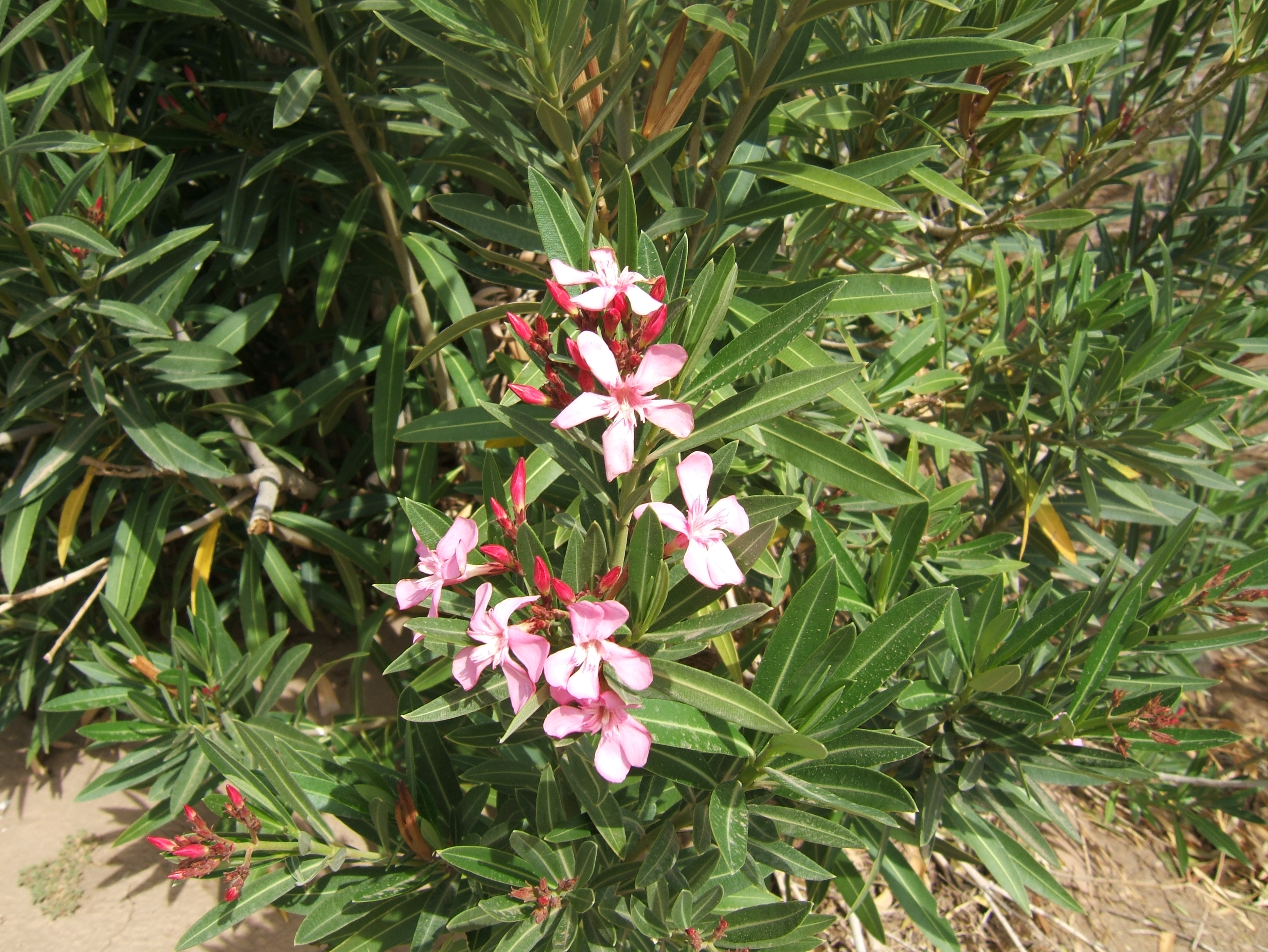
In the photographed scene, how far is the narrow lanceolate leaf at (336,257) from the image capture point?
5.97 ft

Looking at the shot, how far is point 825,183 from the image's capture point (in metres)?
1.33

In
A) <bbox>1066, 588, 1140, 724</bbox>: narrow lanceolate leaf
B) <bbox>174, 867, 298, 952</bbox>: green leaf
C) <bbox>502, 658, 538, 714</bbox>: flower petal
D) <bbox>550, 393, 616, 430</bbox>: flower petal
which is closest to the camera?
<bbox>550, 393, 616, 430</bbox>: flower petal

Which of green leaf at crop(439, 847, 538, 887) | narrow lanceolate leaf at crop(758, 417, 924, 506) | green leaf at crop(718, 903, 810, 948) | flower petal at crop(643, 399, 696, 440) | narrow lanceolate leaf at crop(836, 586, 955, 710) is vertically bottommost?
green leaf at crop(718, 903, 810, 948)

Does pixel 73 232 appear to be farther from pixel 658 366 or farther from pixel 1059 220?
pixel 1059 220

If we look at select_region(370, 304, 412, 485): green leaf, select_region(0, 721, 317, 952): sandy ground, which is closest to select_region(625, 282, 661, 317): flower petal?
select_region(370, 304, 412, 485): green leaf

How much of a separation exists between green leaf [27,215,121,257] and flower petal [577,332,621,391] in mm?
1198

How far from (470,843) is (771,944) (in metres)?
0.54

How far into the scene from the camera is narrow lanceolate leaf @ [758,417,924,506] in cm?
118

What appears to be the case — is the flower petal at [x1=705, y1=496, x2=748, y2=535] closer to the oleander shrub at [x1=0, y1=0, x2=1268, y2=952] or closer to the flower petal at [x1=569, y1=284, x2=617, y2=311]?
the oleander shrub at [x1=0, y1=0, x2=1268, y2=952]

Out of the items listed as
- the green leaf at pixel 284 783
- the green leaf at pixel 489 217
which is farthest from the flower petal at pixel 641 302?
the green leaf at pixel 284 783

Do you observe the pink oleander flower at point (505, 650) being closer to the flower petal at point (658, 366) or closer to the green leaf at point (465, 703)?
the green leaf at point (465, 703)

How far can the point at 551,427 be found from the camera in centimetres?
98

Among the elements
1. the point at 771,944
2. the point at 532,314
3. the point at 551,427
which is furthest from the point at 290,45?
the point at 771,944

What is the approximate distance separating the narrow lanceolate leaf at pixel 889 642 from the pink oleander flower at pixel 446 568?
0.55 metres
